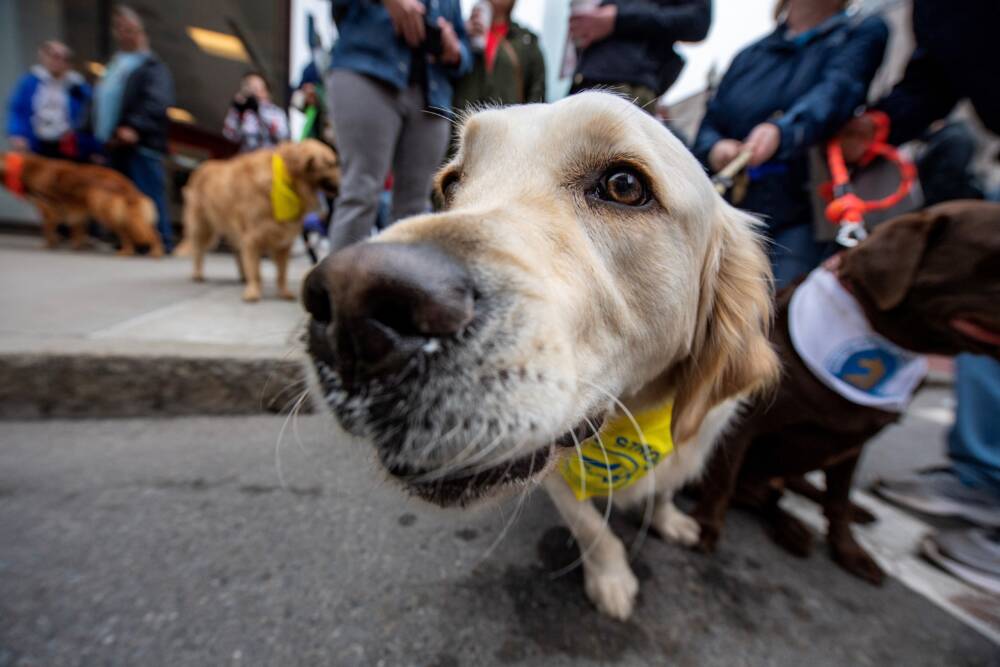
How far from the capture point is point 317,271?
0.66 m

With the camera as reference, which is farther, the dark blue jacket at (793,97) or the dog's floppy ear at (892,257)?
the dark blue jacket at (793,97)

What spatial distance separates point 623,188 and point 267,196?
426cm

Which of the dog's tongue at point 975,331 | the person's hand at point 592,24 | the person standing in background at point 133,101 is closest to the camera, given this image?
the dog's tongue at point 975,331

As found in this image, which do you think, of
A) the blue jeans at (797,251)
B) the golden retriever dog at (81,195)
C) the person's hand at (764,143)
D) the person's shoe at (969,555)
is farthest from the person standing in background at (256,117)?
Answer: the person's shoe at (969,555)

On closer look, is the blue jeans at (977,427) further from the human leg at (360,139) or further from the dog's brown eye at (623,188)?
the human leg at (360,139)

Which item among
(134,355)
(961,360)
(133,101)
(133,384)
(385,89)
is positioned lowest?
(133,384)

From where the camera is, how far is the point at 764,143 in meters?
1.99

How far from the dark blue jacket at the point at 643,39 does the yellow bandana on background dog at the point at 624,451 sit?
205 cm

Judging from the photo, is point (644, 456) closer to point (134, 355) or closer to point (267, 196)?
point (134, 355)

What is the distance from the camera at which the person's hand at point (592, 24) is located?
2.31m

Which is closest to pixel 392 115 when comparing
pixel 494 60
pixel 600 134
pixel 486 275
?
pixel 494 60

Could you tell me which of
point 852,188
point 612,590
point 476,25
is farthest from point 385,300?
point 476,25

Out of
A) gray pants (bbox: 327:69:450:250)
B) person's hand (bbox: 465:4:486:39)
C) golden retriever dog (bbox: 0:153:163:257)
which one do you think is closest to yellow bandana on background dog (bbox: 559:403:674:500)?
gray pants (bbox: 327:69:450:250)

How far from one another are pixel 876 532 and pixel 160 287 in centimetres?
615
